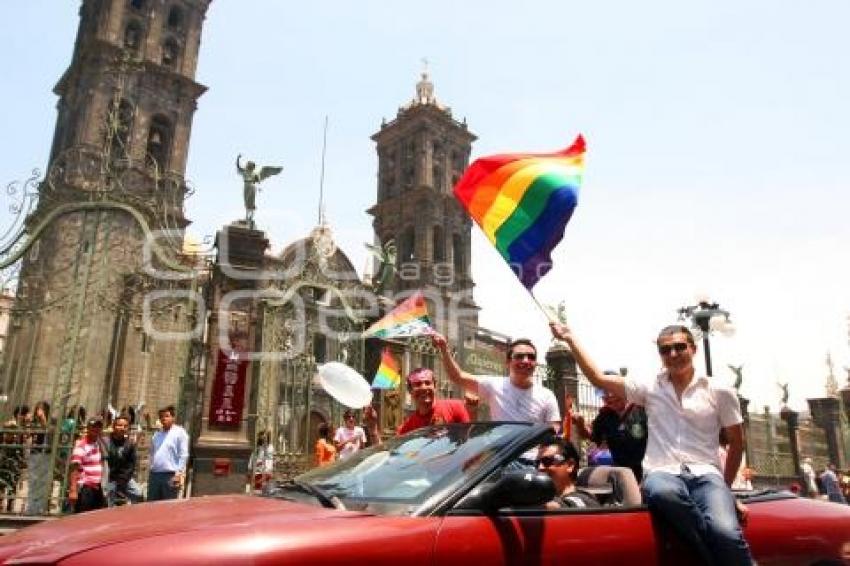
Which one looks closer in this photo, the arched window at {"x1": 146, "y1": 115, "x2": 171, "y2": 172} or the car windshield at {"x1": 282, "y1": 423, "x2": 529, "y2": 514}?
the car windshield at {"x1": 282, "y1": 423, "x2": 529, "y2": 514}

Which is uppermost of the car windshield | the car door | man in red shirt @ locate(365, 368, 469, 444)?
man in red shirt @ locate(365, 368, 469, 444)

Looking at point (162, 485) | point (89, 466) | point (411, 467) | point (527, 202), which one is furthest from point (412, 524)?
point (89, 466)

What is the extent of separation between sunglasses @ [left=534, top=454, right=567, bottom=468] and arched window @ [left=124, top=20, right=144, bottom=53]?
34.2m

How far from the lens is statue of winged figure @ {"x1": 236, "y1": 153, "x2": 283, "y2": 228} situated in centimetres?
1153

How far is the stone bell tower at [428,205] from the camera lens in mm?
40281

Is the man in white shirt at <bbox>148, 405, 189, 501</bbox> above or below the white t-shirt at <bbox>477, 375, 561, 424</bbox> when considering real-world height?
below

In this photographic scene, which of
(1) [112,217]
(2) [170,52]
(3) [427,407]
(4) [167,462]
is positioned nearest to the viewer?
(3) [427,407]

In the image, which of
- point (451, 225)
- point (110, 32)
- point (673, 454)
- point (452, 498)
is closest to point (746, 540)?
point (673, 454)

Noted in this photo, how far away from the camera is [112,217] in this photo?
33.6 ft

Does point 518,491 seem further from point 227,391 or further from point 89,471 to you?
point 227,391

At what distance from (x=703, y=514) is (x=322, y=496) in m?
1.70

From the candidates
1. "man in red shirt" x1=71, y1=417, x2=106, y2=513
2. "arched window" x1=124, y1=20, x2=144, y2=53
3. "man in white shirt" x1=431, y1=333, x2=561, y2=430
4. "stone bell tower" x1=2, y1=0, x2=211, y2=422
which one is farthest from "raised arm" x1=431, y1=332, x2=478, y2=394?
"arched window" x1=124, y1=20, x2=144, y2=53

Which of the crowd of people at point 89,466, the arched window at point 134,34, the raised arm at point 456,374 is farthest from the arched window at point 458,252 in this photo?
the raised arm at point 456,374

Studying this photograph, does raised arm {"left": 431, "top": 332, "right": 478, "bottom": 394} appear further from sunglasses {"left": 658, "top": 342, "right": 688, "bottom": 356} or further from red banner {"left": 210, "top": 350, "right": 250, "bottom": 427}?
red banner {"left": 210, "top": 350, "right": 250, "bottom": 427}
